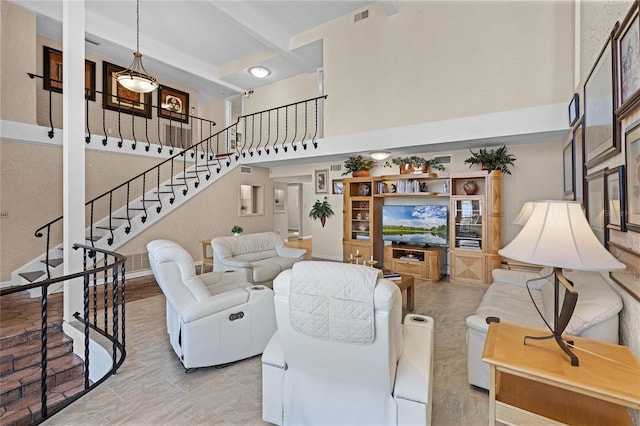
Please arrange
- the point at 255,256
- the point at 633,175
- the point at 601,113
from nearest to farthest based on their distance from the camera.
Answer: the point at 633,175 → the point at 601,113 → the point at 255,256

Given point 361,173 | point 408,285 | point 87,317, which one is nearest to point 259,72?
point 361,173

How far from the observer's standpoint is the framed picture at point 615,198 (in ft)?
5.52

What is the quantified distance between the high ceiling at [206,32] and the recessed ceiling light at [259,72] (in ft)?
0.54

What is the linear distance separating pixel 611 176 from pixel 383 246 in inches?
190

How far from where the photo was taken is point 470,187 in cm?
510

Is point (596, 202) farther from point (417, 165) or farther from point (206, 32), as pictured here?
point (206, 32)

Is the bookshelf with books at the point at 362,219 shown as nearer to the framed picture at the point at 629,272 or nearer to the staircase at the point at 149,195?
the staircase at the point at 149,195

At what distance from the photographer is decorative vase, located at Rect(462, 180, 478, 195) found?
5105mm

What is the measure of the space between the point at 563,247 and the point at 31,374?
4.01 m

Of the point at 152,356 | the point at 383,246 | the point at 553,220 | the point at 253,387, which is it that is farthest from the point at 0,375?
the point at 383,246

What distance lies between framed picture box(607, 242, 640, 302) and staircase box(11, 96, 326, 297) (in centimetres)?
499

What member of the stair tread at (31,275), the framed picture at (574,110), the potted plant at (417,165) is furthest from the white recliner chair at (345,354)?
the stair tread at (31,275)

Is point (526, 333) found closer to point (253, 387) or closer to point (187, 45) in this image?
point (253, 387)

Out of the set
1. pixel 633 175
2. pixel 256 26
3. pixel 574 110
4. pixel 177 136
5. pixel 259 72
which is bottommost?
pixel 633 175
